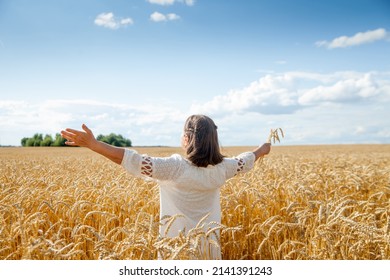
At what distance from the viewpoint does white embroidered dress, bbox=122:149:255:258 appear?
2.51 meters

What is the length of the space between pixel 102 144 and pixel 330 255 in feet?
5.54

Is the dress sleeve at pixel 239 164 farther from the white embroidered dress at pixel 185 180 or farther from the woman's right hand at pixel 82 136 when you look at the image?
the woman's right hand at pixel 82 136

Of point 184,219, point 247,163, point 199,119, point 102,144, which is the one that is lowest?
point 184,219

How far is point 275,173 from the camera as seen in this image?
6.62 meters

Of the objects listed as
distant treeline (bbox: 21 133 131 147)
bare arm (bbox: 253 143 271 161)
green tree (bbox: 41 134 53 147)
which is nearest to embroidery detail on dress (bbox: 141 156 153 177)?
bare arm (bbox: 253 143 271 161)

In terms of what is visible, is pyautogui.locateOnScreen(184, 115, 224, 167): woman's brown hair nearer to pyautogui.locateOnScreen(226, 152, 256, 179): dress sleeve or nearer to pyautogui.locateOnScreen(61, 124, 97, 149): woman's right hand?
pyautogui.locateOnScreen(226, 152, 256, 179): dress sleeve

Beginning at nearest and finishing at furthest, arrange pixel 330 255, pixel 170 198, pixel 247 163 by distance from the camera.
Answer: pixel 330 255 → pixel 170 198 → pixel 247 163

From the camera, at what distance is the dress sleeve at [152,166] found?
248cm

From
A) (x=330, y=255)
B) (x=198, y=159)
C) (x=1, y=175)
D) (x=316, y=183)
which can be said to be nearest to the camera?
(x=330, y=255)

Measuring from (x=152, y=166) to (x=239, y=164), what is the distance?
77 centimetres

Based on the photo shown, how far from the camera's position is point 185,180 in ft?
8.57
